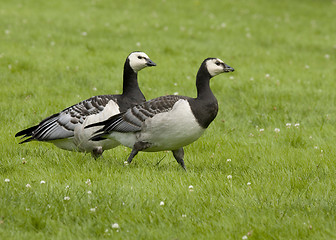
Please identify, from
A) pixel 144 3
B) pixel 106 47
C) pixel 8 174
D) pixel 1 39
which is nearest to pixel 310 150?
pixel 8 174

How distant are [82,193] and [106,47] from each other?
416 inches

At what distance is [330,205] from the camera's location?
5918mm

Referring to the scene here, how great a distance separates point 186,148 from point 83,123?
2113 mm

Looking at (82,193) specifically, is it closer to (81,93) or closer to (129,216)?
(129,216)

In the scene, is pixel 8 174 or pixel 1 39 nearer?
pixel 8 174

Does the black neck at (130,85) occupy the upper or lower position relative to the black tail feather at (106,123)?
upper

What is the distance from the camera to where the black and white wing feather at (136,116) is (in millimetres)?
7414

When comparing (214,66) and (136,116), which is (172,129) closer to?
(136,116)

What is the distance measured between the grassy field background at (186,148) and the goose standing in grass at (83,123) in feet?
0.82

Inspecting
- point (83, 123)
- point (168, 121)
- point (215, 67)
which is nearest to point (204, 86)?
point (215, 67)

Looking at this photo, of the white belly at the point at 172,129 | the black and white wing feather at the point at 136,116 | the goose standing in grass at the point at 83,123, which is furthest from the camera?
the goose standing in grass at the point at 83,123

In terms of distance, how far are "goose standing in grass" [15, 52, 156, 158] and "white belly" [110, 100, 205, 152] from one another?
803 millimetres

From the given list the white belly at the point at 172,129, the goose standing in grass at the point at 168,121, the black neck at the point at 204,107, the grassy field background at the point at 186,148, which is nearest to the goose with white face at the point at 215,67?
the goose standing in grass at the point at 168,121

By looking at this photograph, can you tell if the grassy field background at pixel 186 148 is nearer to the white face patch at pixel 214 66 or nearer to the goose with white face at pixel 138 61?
the white face patch at pixel 214 66
